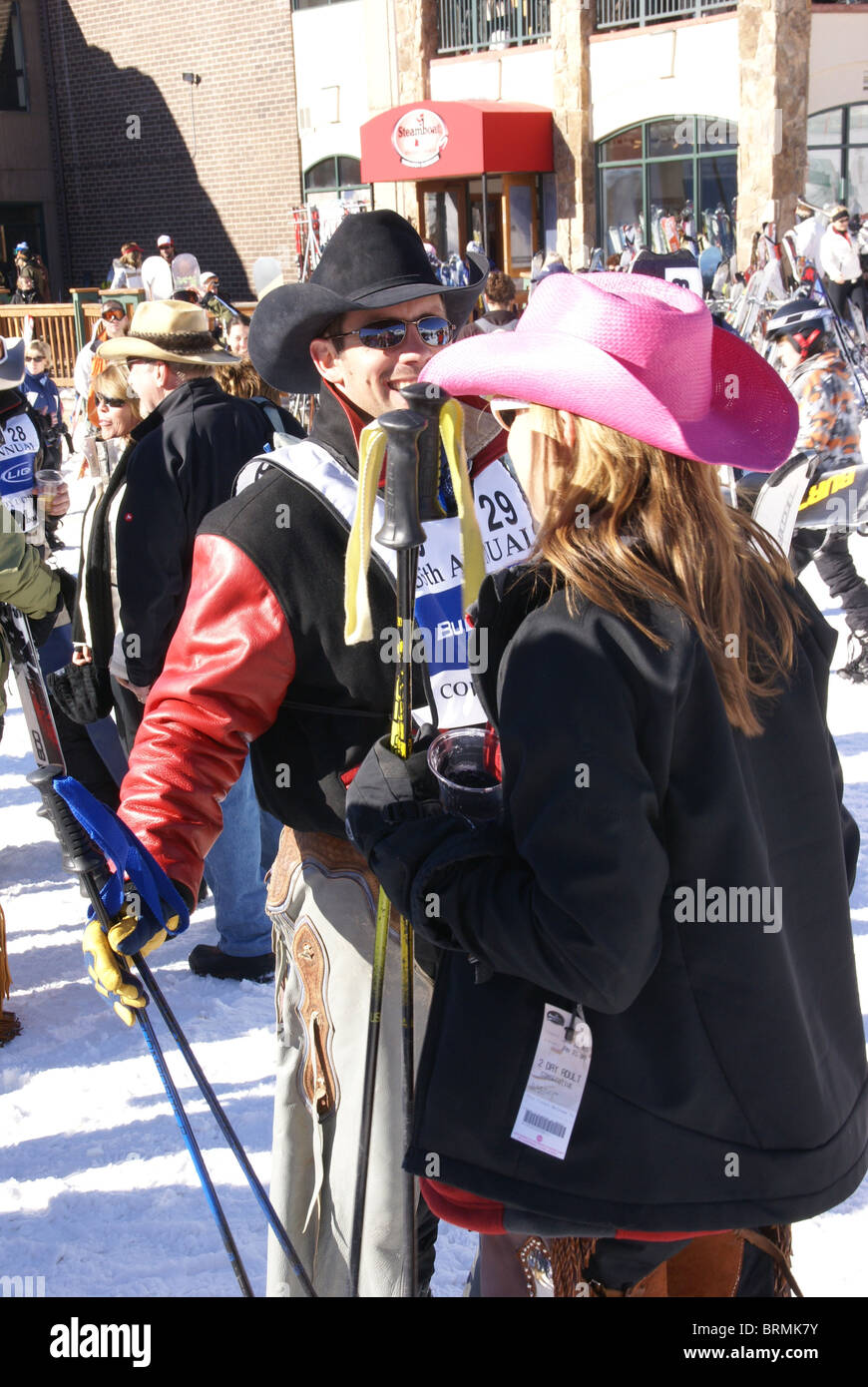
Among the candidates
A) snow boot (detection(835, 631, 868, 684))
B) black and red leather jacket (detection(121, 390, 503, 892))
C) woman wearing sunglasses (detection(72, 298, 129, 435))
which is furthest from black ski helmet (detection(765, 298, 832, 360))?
woman wearing sunglasses (detection(72, 298, 129, 435))

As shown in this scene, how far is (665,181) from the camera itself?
70.9ft

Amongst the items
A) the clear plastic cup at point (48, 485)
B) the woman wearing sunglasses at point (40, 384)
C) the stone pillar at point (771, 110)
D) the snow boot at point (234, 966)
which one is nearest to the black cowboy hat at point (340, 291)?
the snow boot at point (234, 966)

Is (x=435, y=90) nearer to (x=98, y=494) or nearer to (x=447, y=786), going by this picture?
(x=98, y=494)

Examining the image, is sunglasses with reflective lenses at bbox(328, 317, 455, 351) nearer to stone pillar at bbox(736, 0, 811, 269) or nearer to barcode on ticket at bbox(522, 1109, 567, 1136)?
barcode on ticket at bbox(522, 1109, 567, 1136)

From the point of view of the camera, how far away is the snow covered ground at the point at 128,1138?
10.3 ft

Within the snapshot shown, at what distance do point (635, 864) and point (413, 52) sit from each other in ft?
82.3

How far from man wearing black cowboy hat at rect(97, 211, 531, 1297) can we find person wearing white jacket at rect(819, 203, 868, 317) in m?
16.1

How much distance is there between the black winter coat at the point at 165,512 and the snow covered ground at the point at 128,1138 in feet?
4.00

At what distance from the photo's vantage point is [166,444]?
4.36 metres

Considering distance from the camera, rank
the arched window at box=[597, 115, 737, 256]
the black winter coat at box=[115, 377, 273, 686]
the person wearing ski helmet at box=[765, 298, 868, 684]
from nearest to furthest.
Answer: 1. the black winter coat at box=[115, 377, 273, 686]
2. the person wearing ski helmet at box=[765, 298, 868, 684]
3. the arched window at box=[597, 115, 737, 256]

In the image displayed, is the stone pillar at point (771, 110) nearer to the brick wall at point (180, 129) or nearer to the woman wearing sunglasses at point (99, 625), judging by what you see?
the brick wall at point (180, 129)

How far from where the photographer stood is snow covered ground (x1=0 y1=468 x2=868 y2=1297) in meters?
3.14

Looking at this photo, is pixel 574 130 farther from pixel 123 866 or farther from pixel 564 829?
pixel 564 829

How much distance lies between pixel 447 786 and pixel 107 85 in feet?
101
